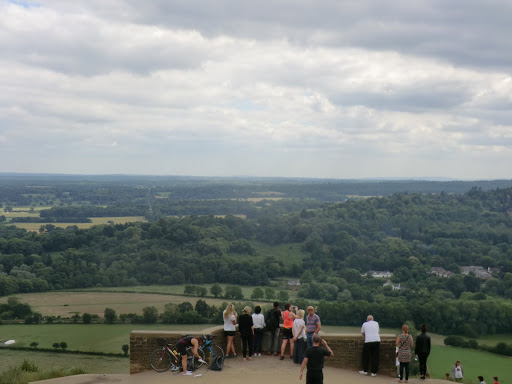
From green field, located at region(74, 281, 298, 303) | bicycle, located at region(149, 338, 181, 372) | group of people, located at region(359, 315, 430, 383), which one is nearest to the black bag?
bicycle, located at region(149, 338, 181, 372)

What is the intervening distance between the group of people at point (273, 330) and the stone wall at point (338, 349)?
2.26 feet

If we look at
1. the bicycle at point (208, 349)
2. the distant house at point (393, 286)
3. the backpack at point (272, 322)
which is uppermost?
the backpack at point (272, 322)

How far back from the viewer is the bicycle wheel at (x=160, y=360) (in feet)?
50.7

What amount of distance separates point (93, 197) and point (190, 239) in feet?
315

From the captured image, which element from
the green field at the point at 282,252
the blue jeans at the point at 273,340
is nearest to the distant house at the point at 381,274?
the green field at the point at 282,252

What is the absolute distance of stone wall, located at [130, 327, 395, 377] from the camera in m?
15.5

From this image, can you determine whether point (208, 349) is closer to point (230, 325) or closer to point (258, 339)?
point (230, 325)

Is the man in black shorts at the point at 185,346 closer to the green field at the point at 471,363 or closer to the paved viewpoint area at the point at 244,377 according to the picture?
the paved viewpoint area at the point at 244,377

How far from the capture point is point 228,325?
52.9 ft

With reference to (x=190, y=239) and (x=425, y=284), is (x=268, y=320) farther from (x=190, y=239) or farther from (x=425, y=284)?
(x=190, y=239)

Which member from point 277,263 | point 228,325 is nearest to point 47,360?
point 228,325

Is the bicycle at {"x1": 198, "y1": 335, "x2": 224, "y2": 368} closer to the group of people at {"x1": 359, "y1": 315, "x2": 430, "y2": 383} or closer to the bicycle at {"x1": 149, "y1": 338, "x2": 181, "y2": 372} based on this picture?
the bicycle at {"x1": 149, "y1": 338, "x2": 181, "y2": 372}

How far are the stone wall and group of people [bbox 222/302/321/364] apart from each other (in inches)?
27.2

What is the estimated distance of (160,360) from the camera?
50.8 ft
